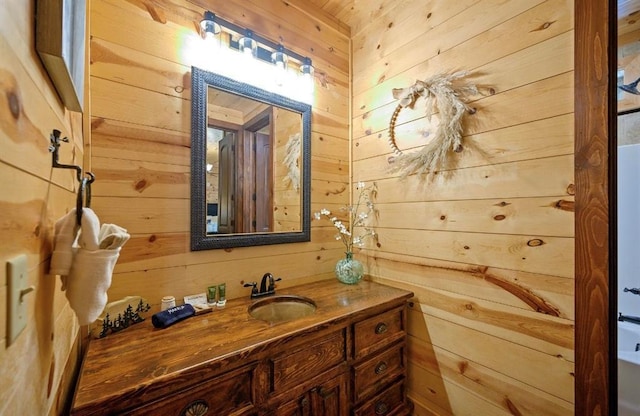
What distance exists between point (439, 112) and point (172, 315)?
1.58 meters

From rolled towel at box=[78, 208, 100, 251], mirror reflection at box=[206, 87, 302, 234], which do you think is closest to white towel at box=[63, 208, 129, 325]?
rolled towel at box=[78, 208, 100, 251]

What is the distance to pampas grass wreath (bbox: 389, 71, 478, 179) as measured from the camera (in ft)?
4.33

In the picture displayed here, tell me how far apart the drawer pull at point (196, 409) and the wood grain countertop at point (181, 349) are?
0.08m

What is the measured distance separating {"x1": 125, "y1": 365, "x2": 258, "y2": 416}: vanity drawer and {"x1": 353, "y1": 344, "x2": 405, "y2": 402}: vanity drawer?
1.69 ft

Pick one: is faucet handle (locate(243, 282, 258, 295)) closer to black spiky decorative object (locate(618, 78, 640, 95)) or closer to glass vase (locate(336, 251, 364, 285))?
glass vase (locate(336, 251, 364, 285))

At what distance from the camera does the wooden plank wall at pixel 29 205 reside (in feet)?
1.18

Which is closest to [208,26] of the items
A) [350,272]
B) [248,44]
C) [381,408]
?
[248,44]

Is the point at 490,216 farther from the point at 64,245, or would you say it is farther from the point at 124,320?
the point at 124,320

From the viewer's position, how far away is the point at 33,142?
0.46 m

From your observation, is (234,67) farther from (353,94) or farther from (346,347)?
(346,347)

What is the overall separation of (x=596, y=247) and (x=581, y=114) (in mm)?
493

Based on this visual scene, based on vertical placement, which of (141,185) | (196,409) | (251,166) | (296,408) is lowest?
(296,408)

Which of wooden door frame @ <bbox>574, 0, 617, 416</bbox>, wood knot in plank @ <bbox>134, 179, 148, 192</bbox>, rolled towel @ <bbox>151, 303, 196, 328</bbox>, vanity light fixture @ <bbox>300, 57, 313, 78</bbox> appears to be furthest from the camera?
vanity light fixture @ <bbox>300, 57, 313, 78</bbox>

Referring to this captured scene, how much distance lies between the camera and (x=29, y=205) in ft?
1.50
